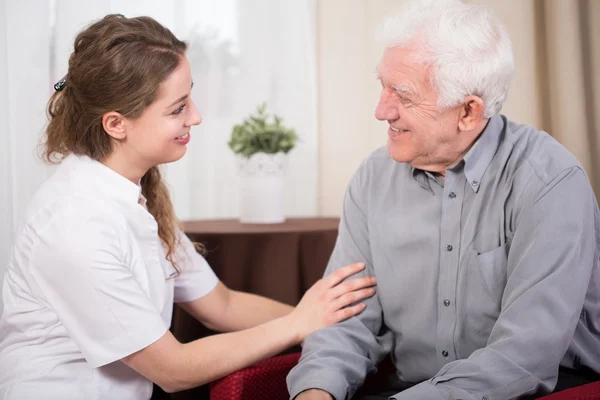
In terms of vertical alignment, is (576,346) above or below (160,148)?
below

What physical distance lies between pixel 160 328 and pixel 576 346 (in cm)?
88

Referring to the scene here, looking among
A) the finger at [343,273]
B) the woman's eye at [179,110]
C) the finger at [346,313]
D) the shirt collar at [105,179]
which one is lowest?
the finger at [346,313]

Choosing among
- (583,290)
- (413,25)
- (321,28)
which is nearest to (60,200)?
(413,25)

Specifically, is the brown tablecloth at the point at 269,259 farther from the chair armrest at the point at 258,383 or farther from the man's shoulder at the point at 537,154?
the man's shoulder at the point at 537,154

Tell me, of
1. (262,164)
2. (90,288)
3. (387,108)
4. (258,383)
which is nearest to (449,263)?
(387,108)

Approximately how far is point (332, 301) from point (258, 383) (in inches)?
9.9

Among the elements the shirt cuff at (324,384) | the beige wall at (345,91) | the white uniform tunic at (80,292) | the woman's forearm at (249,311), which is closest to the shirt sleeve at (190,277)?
the woman's forearm at (249,311)

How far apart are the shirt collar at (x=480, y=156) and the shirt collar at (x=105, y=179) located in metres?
0.74

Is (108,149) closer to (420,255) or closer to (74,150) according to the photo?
(74,150)

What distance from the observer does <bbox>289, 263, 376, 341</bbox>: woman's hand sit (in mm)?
1511

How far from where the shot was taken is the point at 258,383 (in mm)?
1426

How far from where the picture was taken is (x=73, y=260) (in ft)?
4.26

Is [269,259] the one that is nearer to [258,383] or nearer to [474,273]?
[258,383]

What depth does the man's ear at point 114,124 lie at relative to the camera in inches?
57.0
